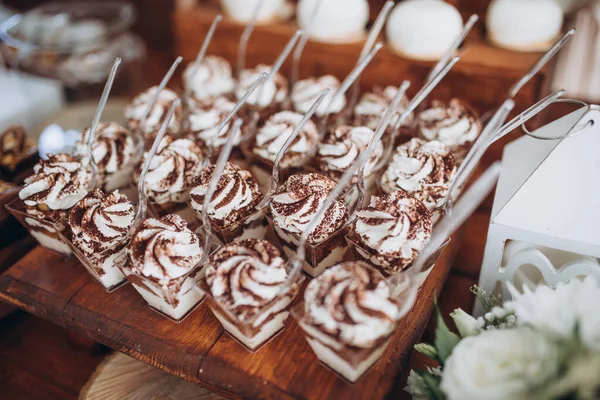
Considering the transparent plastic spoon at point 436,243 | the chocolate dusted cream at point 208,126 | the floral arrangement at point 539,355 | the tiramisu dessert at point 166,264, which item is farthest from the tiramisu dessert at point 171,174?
the floral arrangement at point 539,355

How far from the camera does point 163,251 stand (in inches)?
42.7

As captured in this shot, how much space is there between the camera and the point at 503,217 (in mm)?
1109

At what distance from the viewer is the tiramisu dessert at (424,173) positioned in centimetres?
127

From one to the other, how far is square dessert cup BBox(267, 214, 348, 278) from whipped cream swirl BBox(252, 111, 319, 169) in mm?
246

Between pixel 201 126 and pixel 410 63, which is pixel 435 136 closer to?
pixel 410 63

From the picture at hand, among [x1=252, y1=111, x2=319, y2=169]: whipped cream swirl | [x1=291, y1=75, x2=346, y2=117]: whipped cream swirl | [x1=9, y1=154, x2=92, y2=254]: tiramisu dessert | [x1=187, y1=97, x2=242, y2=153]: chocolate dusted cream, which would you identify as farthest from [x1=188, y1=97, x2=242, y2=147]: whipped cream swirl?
[x1=9, y1=154, x2=92, y2=254]: tiramisu dessert

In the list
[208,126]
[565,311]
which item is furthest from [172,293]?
[565,311]

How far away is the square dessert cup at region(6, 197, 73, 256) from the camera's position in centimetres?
→ 126

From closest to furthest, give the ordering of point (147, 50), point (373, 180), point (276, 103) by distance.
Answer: point (373, 180), point (276, 103), point (147, 50)

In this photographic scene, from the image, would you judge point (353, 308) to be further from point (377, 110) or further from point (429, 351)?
point (377, 110)

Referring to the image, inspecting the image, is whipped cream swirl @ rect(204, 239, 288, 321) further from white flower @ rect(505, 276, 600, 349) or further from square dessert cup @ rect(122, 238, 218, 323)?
white flower @ rect(505, 276, 600, 349)

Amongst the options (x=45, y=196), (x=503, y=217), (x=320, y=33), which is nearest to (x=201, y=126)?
(x=45, y=196)

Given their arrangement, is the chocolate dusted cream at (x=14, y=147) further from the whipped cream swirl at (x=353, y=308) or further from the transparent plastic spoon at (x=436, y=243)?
the transparent plastic spoon at (x=436, y=243)

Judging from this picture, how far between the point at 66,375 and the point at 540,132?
4.43ft
